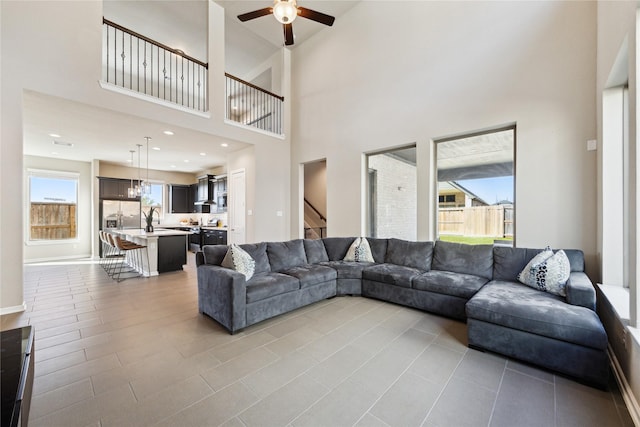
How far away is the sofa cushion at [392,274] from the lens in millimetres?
3375

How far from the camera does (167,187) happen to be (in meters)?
9.58

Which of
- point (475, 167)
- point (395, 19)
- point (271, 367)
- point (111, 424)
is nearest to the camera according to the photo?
point (111, 424)

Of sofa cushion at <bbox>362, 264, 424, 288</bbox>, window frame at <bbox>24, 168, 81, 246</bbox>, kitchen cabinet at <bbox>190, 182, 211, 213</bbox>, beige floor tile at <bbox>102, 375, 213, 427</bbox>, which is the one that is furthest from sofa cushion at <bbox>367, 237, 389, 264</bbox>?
window frame at <bbox>24, 168, 81, 246</bbox>

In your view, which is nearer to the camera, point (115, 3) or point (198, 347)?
point (198, 347)

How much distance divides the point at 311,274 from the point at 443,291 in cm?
161

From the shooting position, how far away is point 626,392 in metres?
1.71

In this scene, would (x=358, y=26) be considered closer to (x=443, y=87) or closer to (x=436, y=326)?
(x=443, y=87)

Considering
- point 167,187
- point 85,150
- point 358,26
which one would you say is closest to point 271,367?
point 358,26

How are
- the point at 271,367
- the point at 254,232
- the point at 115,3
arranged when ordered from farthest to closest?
the point at 254,232
the point at 115,3
the point at 271,367

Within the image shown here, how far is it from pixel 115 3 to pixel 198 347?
261 inches

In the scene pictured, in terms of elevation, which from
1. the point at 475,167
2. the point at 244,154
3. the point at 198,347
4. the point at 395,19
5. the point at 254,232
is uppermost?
the point at 395,19

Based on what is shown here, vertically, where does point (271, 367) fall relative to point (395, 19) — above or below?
below

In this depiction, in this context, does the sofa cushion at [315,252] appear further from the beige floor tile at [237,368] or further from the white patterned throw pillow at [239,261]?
the beige floor tile at [237,368]

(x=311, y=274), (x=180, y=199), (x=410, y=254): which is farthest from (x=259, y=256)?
(x=180, y=199)
